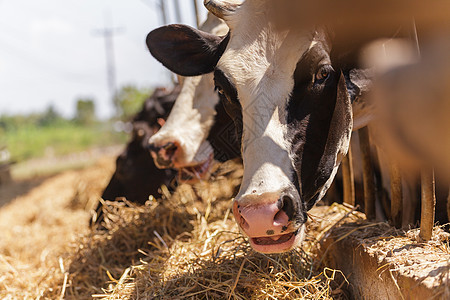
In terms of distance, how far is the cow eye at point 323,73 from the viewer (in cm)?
212

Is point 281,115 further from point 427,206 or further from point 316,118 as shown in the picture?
point 427,206

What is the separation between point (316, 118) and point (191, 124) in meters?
1.70

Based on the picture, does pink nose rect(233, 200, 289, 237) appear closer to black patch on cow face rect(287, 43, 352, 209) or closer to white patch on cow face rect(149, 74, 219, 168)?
black patch on cow face rect(287, 43, 352, 209)

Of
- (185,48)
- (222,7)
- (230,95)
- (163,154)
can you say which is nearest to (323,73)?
(230,95)

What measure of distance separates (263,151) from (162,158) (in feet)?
5.31

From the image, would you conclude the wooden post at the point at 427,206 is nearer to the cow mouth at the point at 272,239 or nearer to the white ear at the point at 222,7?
the cow mouth at the point at 272,239

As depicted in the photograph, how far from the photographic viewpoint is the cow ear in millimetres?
2768

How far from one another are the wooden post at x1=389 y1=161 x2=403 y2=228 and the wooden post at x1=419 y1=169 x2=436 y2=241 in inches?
14.0

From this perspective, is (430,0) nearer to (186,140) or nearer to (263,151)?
(263,151)

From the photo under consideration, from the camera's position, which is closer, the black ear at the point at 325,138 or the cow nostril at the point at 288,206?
the cow nostril at the point at 288,206

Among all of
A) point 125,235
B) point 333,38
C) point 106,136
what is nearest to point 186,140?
point 125,235

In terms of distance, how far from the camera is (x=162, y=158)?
3445 mm

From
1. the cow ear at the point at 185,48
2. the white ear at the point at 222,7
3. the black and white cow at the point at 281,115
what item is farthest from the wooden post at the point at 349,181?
the white ear at the point at 222,7

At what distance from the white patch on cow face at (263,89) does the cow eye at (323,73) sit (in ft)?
0.38
